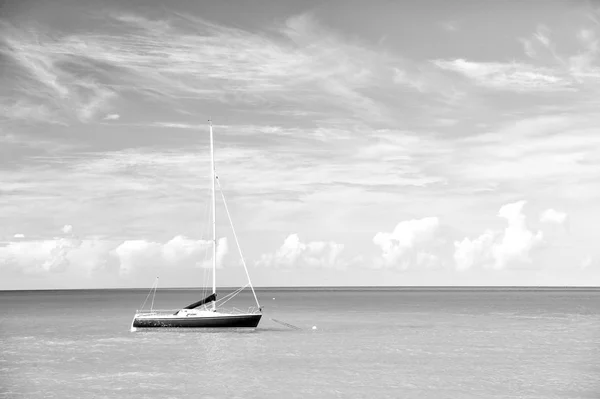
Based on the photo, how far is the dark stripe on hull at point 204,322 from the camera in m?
70.3

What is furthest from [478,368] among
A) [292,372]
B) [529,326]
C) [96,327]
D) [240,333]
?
[96,327]

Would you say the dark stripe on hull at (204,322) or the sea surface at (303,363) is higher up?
the dark stripe on hull at (204,322)

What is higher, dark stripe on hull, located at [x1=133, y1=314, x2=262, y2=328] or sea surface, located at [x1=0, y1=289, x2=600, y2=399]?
dark stripe on hull, located at [x1=133, y1=314, x2=262, y2=328]

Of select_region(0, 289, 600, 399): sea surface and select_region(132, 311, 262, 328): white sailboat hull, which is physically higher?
select_region(132, 311, 262, 328): white sailboat hull

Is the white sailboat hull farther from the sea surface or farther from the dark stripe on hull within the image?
the sea surface

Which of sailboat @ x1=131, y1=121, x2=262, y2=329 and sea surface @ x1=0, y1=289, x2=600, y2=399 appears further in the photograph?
sailboat @ x1=131, y1=121, x2=262, y2=329

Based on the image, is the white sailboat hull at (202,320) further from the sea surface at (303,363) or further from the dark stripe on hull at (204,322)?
the sea surface at (303,363)

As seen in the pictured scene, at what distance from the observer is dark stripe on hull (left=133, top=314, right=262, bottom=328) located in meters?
70.3

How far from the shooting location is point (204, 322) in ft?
233

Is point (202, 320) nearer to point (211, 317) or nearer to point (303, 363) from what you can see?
point (211, 317)

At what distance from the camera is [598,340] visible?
72.6 m

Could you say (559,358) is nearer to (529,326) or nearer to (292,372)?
(292,372)

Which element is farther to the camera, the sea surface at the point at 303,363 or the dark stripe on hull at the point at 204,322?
the dark stripe on hull at the point at 204,322

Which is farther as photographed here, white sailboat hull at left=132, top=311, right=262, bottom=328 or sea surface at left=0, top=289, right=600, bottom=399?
white sailboat hull at left=132, top=311, right=262, bottom=328
